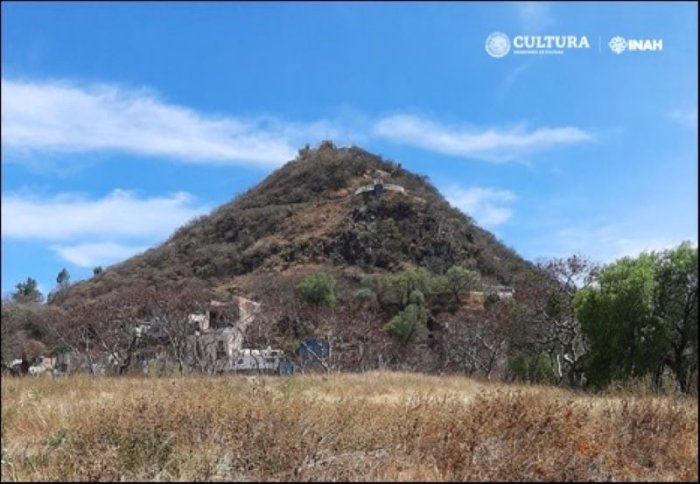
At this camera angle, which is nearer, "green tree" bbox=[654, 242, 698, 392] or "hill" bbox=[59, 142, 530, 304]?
"green tree" bbox=[654, 242, 698, 392]

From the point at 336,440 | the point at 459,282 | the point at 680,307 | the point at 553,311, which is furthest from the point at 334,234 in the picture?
the point at 336,440

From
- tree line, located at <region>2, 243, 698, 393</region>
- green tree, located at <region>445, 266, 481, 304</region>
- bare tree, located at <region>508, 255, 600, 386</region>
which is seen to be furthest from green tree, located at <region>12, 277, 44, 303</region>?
green tree, located at <region>445, 266, 481, 304</region>

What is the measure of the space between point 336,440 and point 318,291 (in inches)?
1725

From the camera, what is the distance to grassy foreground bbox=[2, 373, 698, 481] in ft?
14.3

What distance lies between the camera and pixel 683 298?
9023 millimetres

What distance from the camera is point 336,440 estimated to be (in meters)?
5.20

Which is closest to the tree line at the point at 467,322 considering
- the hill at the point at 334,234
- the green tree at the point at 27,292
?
the green tree at the point at 27,292

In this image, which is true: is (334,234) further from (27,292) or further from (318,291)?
(27,292)

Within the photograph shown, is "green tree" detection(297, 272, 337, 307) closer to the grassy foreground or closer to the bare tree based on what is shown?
the bare tree

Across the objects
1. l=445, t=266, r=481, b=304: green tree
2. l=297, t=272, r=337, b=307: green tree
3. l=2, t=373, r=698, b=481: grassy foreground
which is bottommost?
l=2, t=373, r=698, b=481: grassy foreground

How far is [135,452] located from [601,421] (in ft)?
13.5

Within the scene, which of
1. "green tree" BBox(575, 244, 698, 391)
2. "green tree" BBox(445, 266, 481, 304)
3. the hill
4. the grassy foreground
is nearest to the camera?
the grassy foreground

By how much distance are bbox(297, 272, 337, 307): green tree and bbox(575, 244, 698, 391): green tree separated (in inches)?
1288

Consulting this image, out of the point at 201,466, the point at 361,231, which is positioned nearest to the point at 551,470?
the point at 201,466
